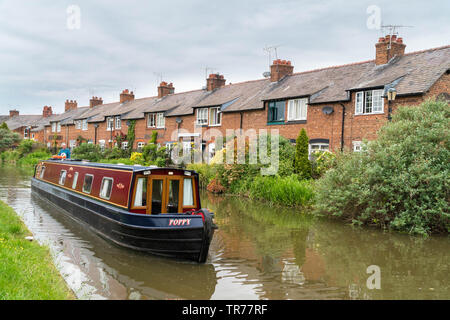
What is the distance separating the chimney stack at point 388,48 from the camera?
800 inches

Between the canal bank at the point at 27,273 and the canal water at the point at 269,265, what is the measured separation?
16.7 inches

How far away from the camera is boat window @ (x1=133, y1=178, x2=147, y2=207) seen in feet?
31.2

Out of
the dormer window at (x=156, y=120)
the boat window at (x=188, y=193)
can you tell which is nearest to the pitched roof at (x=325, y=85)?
the dormer window at (x=156, y=120)

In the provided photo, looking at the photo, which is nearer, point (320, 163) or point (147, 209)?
point (147, 209)

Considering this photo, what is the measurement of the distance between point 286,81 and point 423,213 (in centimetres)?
1528

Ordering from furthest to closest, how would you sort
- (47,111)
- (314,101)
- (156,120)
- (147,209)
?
(47,111) < (156,120) < (314,101) < (147,209)

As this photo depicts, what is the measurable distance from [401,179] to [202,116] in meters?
18.9

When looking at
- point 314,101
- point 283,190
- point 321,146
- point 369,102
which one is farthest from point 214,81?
point 283,190

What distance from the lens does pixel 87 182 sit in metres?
12.6

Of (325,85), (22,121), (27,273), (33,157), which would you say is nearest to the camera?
(27,273)

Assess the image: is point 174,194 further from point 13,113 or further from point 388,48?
point 13,113

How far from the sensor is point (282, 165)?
58.9 feet

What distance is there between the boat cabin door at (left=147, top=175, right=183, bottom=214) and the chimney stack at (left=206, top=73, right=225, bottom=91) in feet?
74.7

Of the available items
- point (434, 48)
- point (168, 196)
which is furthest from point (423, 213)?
point (434, 48)
